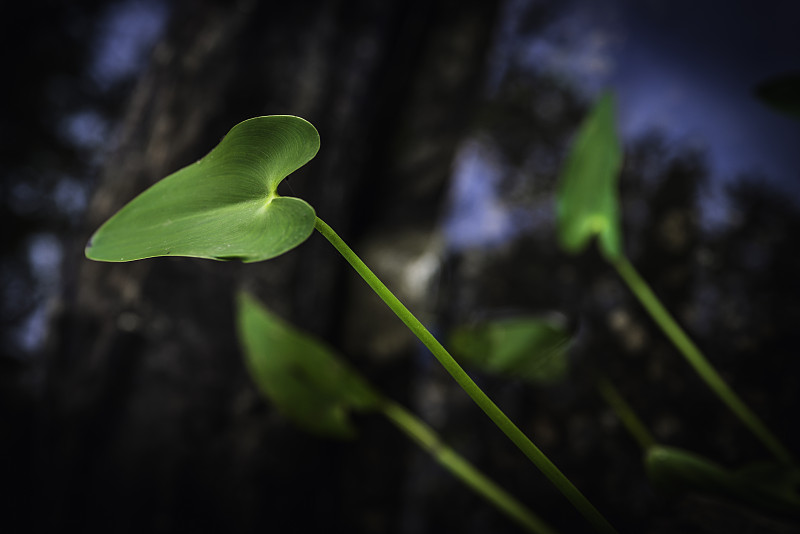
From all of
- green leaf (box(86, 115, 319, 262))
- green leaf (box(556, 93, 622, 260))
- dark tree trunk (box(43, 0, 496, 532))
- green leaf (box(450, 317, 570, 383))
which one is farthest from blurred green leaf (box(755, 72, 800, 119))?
dark tree trunk (box(43, 0, 496, 532))

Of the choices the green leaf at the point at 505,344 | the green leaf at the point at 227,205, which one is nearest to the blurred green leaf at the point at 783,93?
the green leaf at the point at 505,344

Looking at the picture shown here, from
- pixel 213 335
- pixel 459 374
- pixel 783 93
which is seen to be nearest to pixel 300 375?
pixel 213 335

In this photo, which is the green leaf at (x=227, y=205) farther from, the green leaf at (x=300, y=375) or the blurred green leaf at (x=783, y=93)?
the blurred green leaf at (x=783, y=93)

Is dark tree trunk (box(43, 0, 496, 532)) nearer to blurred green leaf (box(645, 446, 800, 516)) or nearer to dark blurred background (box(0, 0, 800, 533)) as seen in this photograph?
dark blurred background (box(0, 0, 800, 533))

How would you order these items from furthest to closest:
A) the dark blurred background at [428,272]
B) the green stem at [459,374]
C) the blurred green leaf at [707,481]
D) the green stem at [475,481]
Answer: the dark blurred background at [428,272] → the green stem at [475,481] → the blurred green leaf at [707,481] → the green stem at [459,374]

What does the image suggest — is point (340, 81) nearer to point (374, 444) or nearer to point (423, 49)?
point (423, 49)

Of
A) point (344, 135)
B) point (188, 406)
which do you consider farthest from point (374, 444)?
point (344, 135)
